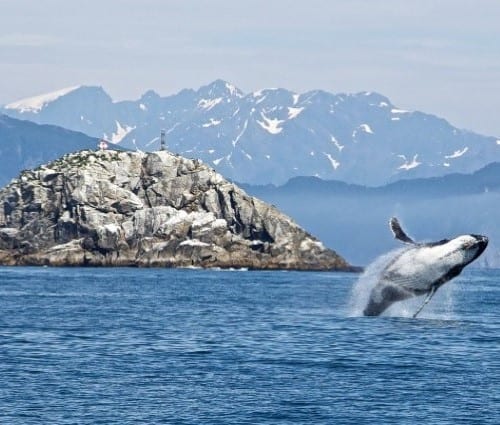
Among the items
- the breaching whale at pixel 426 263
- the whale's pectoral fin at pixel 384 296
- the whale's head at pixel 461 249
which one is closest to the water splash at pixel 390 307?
the whale's pectoral fin at pixel 384 296

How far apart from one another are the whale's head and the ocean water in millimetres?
5266

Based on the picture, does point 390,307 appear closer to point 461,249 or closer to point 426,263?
point 426,263

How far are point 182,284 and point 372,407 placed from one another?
114 metres

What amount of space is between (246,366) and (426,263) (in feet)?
46.5

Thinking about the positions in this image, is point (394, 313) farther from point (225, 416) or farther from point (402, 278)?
point (225, 416)

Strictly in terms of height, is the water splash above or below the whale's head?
below

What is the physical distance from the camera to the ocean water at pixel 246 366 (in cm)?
5041

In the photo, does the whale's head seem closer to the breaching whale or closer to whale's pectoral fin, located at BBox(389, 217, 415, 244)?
the breaching whale

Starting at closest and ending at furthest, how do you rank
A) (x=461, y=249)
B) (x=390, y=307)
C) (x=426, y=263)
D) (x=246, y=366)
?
(x=246, y=366), (x=461, y=249), (x=426, y=263), (x=390, y=307)

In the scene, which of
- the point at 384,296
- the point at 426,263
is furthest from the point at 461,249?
the point at 384,296

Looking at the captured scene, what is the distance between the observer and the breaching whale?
227ft

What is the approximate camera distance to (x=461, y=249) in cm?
6925

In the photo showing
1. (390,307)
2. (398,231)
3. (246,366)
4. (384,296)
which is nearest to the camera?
(246,366)

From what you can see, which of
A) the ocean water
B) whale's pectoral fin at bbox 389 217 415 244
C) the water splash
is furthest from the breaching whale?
the ocean water
